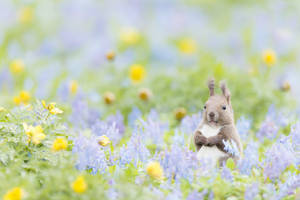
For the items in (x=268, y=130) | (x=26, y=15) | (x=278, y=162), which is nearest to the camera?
(x=278, y=162)

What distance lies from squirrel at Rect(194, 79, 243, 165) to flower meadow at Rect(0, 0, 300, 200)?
0.06 metres

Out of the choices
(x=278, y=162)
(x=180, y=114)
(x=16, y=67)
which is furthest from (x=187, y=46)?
(x=278, y=162)

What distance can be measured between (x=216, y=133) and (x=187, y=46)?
3735 millimetres

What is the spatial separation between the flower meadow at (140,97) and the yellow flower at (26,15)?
0.04 feet

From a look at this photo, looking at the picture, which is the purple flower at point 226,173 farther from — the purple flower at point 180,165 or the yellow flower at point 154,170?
the yellow flower at point 154,170

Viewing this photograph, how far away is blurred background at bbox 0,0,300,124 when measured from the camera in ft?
12.5

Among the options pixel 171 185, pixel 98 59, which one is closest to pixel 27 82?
pixel 98 59

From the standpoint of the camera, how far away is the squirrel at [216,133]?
7.34 feet

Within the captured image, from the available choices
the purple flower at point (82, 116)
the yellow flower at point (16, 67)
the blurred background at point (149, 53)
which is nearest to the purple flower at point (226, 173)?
the purple flower at point (82, 116)

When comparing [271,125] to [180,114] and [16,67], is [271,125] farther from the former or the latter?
[16,67]

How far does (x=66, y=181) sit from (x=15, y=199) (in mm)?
213

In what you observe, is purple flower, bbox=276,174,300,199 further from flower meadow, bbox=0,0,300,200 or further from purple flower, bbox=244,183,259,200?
purple flower, bbox=244,183,259,200

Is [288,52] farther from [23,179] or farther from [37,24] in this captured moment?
[23,179]

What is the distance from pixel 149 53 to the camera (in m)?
5.85
